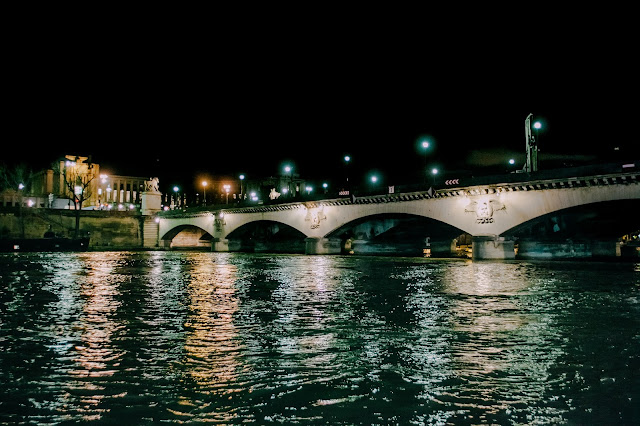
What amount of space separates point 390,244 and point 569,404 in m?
63.4

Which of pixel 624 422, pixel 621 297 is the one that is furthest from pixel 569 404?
pixel 621 297

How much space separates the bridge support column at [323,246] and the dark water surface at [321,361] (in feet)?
153

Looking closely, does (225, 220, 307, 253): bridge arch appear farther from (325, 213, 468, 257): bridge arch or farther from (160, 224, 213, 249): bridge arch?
(160, 224, 213, 249): bridge arch

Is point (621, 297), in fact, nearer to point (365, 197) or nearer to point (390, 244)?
point (365, 197)

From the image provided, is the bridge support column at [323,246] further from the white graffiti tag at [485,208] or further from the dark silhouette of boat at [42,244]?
the dark silhouette of boat at [42,244]

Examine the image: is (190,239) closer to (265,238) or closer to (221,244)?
(265,238)

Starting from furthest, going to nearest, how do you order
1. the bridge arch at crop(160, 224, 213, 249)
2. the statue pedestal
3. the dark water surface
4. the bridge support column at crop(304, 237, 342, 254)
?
1. the bridge arch at crop(160, 224, 213, 249)
2. the statue pedestal
3. the bridge support column at crop(304, 237, 342, 254)
4. the dark water surface

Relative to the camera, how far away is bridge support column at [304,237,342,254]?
62.1 m

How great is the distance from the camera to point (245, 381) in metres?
6.64

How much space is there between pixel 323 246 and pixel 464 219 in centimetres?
1974

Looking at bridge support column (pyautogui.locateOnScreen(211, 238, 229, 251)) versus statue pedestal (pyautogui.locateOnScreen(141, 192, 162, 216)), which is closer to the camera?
bridge support column (pyautogui.locateOnScreen(211, 238, 229, 251))

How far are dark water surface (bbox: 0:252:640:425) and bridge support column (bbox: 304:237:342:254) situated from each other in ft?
153

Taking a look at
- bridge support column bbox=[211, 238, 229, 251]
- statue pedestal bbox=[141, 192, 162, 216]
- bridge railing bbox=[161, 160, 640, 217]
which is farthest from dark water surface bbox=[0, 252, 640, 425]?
statue pedestal bbox=[141, 192, 162, 216]

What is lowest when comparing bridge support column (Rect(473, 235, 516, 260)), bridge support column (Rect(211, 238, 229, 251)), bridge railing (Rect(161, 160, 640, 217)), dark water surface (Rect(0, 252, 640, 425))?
dark water surface (Rect(0, 252, 640, 425))
